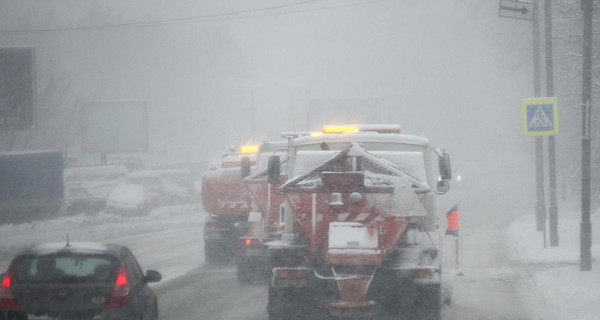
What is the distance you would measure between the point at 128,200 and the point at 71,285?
33.4 meters

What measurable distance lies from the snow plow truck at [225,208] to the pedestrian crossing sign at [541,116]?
6301 mm

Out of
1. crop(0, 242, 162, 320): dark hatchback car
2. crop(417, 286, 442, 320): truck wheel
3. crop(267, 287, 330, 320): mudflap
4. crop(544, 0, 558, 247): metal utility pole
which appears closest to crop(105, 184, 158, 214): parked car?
crop(544, 0, 558, 247): metal utility pole

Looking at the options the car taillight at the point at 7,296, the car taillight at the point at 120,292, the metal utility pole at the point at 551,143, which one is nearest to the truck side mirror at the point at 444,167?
the car taillight at the point at 120,292

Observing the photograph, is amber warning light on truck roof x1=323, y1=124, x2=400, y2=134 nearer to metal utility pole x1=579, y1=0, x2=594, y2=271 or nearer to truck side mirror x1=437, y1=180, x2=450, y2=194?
truck side mirror x1=437, y1=180, x2=450, y2=194

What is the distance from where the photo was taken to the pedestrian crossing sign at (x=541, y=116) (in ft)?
72.6

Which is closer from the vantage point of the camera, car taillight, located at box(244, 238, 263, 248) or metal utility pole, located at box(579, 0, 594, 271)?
car taillight, located at box(244, 238, 263, 248)

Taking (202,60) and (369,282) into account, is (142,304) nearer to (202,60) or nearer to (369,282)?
(369,282)

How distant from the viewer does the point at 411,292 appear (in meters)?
12.2

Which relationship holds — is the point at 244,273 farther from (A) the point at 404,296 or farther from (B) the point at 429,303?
(B) the point at 429,303

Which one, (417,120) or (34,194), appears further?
(417,120)

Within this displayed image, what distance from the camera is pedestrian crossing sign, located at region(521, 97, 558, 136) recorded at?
72.6 ft

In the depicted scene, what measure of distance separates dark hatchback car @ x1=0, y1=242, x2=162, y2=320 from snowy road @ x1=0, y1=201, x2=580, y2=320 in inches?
160

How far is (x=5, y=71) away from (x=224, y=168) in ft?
50.2

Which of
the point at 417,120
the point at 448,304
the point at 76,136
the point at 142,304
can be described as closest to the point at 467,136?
the point at 417,120
